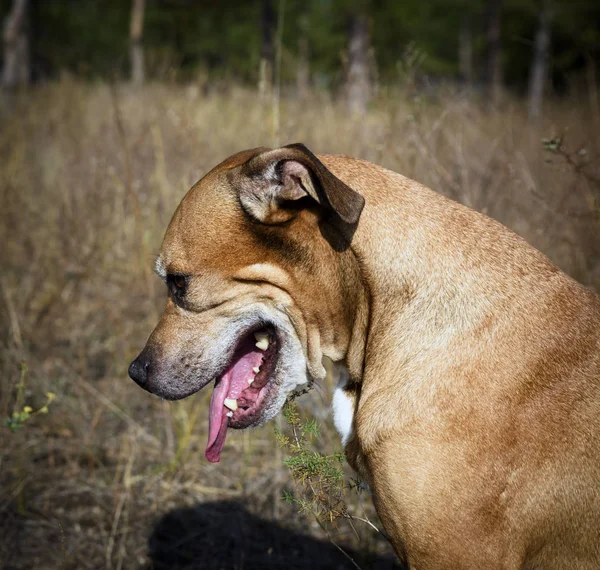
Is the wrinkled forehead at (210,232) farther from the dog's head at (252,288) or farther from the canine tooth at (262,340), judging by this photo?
the canine tooth at (262,340)

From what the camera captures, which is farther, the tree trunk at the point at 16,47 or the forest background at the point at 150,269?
the tree trunk at the point at 16,47

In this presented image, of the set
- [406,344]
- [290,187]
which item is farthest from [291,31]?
[406,344]

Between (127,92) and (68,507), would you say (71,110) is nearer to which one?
(127,92)

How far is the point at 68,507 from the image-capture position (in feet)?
11.9

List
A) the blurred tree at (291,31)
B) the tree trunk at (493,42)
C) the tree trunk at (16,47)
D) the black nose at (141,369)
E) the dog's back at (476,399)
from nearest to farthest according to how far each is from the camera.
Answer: the dog's back at (476,399)
the black nose at (141,369)
the tree trunk at (16,47)
the blurred tree at (291,31)
the tree trunk at (493,42)

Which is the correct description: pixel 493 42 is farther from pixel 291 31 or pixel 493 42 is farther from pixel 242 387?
pixel 242 387

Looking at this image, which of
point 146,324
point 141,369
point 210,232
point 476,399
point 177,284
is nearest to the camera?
point 476,399

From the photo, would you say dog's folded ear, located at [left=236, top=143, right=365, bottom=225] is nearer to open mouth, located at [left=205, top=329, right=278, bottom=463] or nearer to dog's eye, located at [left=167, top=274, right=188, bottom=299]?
dog's eye, located at [left=167, top=274, right=188, bottom=299]

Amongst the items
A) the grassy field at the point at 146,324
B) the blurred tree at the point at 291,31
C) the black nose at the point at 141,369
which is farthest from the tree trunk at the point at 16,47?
the black nose at the point at 141,369

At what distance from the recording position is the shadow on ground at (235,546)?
327 cm

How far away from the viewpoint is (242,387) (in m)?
2.63

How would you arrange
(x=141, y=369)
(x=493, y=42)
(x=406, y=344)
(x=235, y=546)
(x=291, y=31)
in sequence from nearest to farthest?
(x=406, y=344) → (x=141, y=369) → (x=235, y=546) → (x=493, y=42) → (x=291, y=31)

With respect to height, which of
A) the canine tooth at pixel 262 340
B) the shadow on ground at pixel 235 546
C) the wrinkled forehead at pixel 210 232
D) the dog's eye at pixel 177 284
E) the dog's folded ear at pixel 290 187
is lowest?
the shadow on ground at pixel 235 546

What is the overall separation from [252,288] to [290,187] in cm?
42
